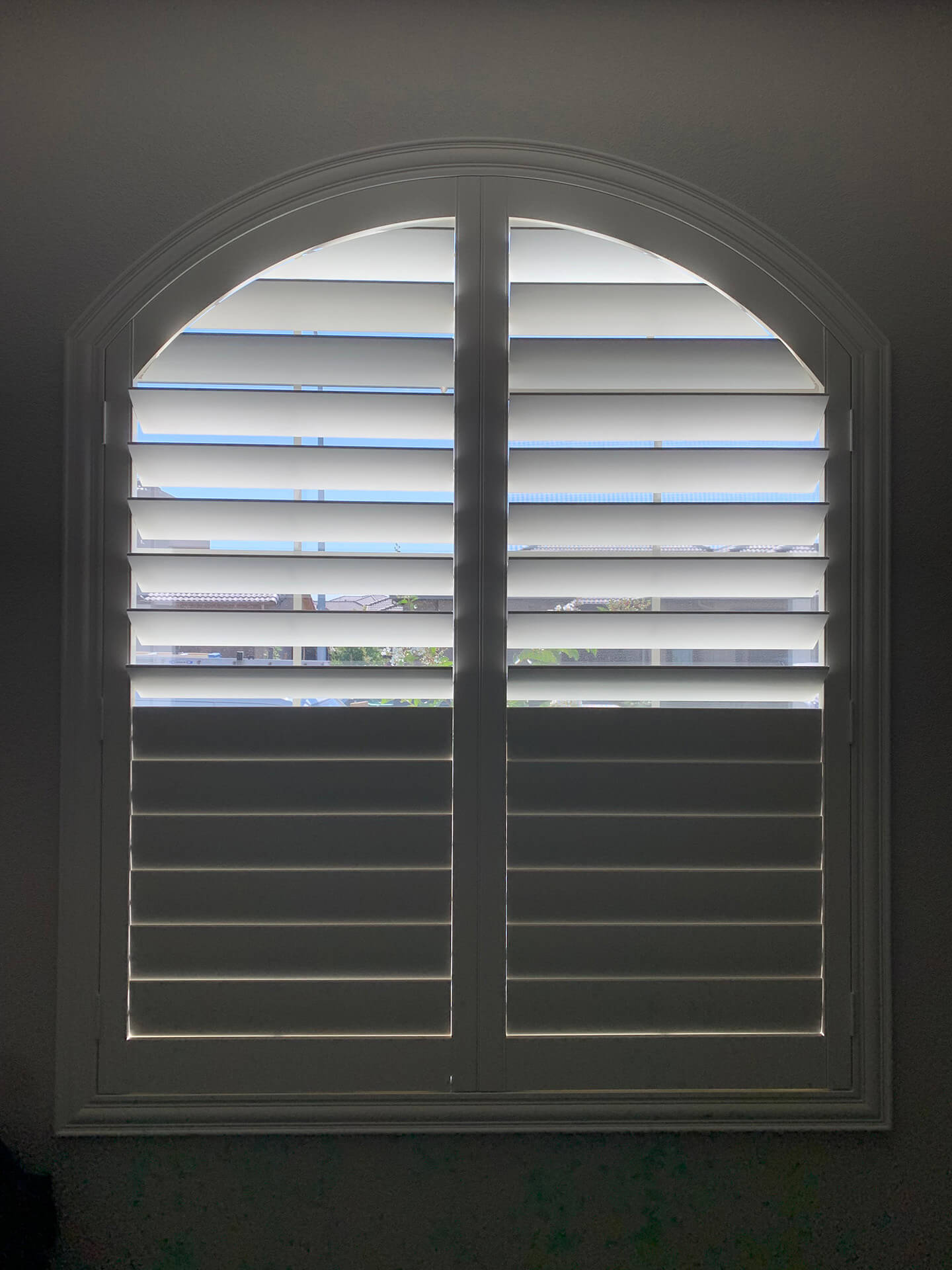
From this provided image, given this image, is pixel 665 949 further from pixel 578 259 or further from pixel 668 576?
pixel 578 259

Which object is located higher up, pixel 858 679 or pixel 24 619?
pixel 24 619

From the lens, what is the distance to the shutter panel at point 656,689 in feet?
4.51

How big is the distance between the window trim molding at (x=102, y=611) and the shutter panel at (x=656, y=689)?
0.22 feet

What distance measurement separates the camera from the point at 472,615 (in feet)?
4.57

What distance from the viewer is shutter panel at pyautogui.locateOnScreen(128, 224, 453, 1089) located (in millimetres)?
1365

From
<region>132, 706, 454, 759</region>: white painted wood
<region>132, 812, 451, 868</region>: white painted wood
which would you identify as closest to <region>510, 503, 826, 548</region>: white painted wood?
<region>132, 706, 454, 759</region>: white painted wood

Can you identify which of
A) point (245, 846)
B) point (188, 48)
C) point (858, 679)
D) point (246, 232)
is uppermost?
point (188, 48)

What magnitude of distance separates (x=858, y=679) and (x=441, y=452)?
0.86 m

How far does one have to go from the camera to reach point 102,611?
4.58 feet

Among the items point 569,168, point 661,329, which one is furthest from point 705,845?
point 569,168

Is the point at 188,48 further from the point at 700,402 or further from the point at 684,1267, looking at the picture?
the point at 684,1267

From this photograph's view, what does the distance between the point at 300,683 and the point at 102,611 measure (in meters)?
A: 0.38

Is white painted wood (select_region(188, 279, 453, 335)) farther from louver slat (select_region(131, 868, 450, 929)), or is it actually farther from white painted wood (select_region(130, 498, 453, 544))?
louver slat (select_region(131, 868, 450, 929))

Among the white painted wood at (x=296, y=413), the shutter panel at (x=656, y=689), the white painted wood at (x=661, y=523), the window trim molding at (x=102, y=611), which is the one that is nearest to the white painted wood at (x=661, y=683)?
the shutter panel at (x=656, y=689)
